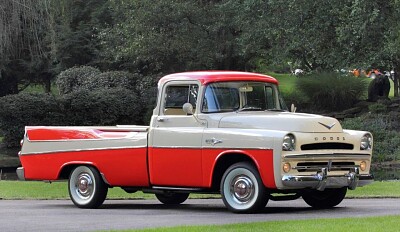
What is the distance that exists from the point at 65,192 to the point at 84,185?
14.3 ft

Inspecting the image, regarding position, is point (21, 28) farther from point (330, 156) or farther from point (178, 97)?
point (330, 156)

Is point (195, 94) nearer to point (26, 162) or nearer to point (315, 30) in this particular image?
point (26, 162)

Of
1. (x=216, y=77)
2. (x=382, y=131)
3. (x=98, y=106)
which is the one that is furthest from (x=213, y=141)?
(x=98, y=106)

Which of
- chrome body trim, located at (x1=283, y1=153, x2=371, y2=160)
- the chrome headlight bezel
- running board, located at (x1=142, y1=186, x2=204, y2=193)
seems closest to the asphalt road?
running board, located at (x1=142, y1=186, x2=204, y2=193)

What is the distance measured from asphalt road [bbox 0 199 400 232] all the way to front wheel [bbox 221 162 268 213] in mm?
199

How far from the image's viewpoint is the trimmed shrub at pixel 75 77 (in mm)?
42156

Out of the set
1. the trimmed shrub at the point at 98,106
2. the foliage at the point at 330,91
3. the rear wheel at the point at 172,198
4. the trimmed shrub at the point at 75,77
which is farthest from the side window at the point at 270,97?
the trimmed shrub at the point at 75,77

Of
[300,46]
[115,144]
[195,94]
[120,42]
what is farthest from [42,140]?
[120,42]

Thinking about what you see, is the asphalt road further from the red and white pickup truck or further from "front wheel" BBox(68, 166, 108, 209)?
the red and white pickup truck

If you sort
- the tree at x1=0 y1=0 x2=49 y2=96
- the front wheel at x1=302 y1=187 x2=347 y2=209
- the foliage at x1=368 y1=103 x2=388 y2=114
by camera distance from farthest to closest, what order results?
1. the foliage at x1=368 y1=103 x2=388 y2=114
2. the tree at x1=0 y1=0 x2=49 y2=96
3. the front wheel at x1=302 y1=187 x2=347 y2=209

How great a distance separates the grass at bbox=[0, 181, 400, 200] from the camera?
18.4 meters

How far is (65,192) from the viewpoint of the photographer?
785 inches

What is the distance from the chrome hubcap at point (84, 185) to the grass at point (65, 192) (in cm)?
251

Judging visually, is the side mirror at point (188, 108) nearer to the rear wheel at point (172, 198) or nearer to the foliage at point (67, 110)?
the rear wheel at point (172, 198)
